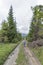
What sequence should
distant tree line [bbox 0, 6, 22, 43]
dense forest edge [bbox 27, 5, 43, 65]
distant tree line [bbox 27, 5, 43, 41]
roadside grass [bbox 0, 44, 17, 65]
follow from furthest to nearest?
distant tree line [bbox 0, 6, 22, 43]
distant tree line [bbox 27, 5, 43, 41]
dense forest edge [bbox 27, 5, 43, 65]
roadside grass [bbox 0, 44, 17, 65]

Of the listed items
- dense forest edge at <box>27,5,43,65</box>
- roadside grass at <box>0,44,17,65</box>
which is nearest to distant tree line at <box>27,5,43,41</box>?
dense forest edge at <box>27,5,43,65</box>

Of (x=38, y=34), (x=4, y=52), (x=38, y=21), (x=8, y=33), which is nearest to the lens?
(x=4, y=52)

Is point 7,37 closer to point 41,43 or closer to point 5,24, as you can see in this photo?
point 5,24

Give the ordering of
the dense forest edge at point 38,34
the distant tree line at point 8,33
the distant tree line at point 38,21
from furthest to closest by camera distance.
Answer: the distant tree line at point 8,33, the distant tree line at point 38,21, the dense forest edge at point 38,34

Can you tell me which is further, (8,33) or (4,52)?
(8,33)

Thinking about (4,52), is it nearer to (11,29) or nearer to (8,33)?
(8,33)

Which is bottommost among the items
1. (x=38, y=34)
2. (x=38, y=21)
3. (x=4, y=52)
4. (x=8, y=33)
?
(x=8, y=33)

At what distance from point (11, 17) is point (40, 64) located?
230ft

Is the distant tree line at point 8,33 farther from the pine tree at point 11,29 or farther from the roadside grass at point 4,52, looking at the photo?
the roadside grass at point 4,52

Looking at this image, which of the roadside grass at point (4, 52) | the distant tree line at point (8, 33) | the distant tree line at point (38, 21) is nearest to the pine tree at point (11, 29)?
the distant tree line at point (8, 33)

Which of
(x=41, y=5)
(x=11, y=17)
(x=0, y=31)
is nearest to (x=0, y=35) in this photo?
(x=0, y=31)

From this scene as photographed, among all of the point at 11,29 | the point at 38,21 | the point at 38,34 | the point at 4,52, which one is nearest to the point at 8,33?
the point at 11,29

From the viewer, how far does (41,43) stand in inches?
1913

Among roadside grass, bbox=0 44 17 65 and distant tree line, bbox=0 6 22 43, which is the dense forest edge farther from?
distant tree line, bbox=0 6 22 43
